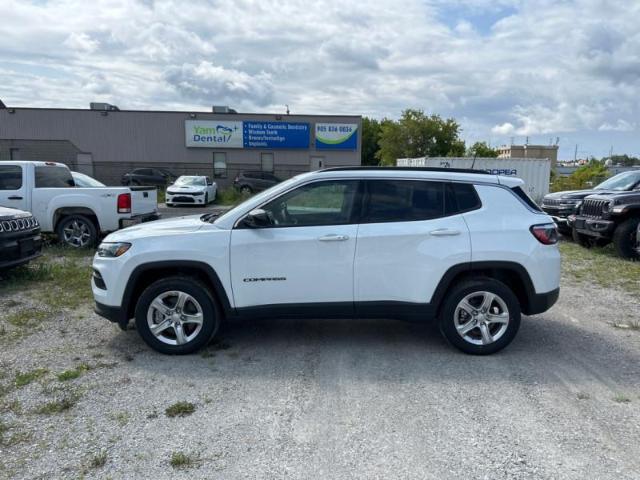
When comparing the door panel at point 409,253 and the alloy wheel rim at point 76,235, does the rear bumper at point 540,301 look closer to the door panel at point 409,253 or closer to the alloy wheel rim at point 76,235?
the door panel at point 409,253

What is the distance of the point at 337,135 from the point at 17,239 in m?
27.1

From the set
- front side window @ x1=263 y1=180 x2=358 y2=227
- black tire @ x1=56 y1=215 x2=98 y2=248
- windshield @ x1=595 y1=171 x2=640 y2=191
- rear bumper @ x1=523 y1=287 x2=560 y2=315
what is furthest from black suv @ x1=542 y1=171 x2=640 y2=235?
black tire @ x1=56 y1=215 x2=98 y2=248

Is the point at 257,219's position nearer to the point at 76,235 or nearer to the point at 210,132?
the point at 76,235

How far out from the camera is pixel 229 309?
454cm

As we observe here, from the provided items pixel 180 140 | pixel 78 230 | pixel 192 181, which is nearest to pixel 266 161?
pixel 180 140

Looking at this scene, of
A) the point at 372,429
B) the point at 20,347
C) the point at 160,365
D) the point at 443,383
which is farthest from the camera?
the point at 20,347

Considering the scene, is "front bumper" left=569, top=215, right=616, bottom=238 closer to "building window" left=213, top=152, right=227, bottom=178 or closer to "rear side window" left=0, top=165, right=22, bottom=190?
"rear side window" left=0, top=165, right=22, bottom=190

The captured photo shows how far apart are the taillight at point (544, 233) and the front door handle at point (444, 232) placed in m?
0.74

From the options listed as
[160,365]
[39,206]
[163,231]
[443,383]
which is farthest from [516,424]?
[39,206]

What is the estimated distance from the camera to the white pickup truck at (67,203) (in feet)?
31.2

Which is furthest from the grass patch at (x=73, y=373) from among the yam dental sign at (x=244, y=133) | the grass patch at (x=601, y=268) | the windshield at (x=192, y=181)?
the yam dental sign at (x=244, y=133)

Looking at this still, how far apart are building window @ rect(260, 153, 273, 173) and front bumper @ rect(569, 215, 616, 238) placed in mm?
24596

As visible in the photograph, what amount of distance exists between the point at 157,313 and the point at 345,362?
71.2 inches

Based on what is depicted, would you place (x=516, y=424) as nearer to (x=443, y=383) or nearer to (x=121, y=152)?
(x=443, y=383)
